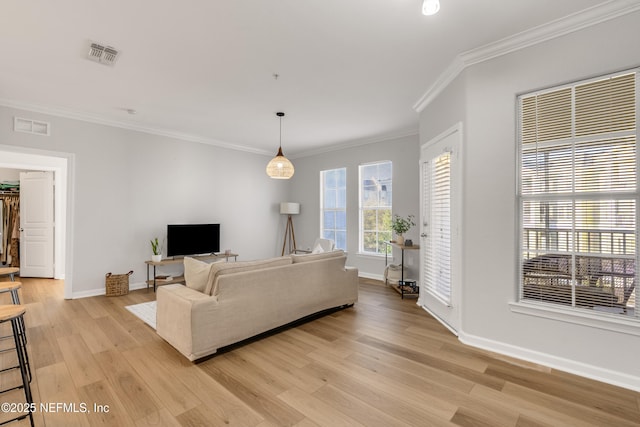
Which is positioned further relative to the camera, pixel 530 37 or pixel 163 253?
pixel 163 253

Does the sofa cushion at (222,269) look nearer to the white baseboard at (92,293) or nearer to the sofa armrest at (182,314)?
the sofa armrest at (182,314)

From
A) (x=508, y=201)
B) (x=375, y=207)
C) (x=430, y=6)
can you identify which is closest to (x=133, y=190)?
(x=375, y=207)

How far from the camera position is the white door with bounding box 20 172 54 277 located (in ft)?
19.2

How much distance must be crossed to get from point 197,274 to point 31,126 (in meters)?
3.68

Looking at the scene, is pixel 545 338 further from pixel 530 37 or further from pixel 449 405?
pixel 530 37

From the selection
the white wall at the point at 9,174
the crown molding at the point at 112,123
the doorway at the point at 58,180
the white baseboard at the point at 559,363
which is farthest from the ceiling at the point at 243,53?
the white wall at the point at 9,174

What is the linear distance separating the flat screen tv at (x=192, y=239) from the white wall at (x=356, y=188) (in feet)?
6.65

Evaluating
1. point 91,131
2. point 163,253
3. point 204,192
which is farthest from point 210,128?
point 163,253

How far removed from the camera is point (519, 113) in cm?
264

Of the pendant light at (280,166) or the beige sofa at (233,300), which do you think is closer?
the beige sofa at (233,300)

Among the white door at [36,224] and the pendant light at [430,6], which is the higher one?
the pendant light at [430,6]

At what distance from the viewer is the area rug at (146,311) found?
3.52 metres

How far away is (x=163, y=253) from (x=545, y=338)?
566 centimetres

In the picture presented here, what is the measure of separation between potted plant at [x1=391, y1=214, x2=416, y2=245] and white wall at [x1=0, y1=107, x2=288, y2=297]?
3.41m
